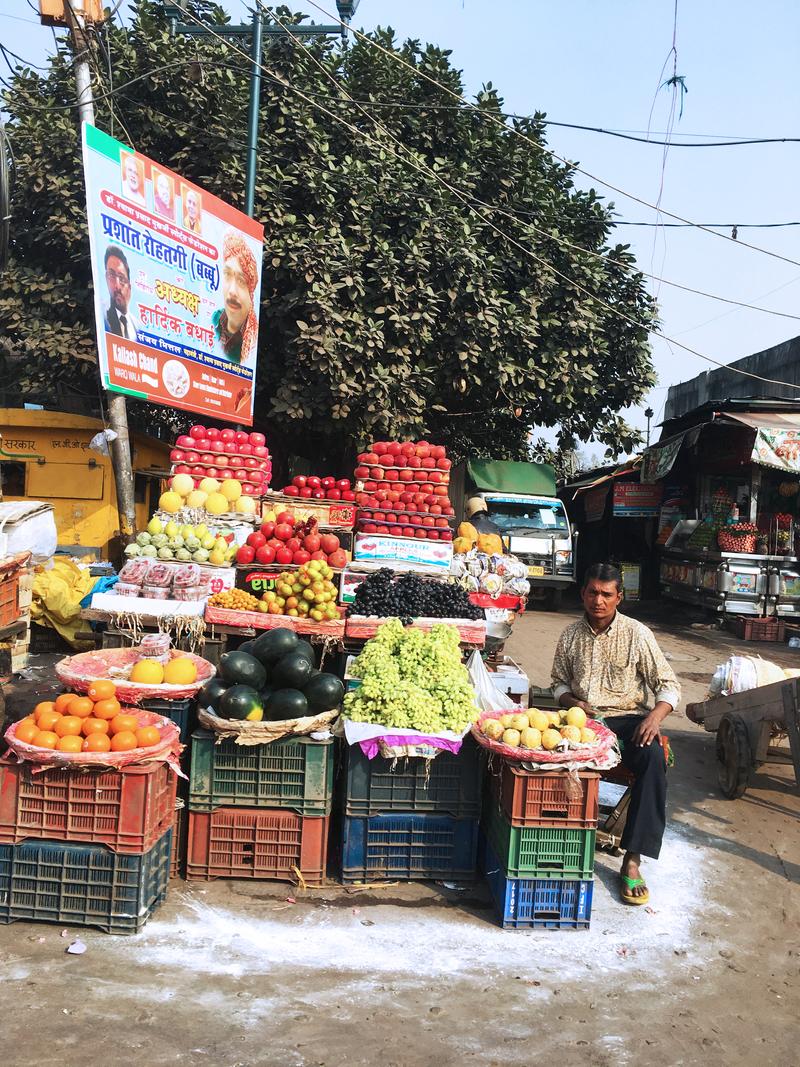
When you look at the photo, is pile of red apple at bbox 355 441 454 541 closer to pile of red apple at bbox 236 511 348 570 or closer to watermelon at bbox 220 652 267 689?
pile of red apple at bbox 236 511 348 570

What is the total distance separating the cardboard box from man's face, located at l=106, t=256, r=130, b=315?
404 cm

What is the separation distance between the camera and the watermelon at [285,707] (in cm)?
441

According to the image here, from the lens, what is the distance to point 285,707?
174 inches

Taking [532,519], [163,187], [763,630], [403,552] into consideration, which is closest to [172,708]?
[403,552]

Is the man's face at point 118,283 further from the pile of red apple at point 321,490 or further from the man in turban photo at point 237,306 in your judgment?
the pile of red apple at point 321,490

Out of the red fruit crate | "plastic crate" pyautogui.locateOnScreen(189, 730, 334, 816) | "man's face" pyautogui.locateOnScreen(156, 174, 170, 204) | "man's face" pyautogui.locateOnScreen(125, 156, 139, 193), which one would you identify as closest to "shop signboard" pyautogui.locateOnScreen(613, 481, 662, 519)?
the red fruit crate

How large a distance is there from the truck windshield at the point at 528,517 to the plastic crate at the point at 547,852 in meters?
13.1

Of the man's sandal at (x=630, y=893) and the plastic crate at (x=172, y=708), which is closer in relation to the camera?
the man's sandal at (x=630, y=893)

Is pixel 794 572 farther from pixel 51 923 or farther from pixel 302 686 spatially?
pixel 51 923

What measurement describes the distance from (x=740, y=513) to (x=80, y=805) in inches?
565

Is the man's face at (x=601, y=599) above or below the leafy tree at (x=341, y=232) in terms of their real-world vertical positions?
below

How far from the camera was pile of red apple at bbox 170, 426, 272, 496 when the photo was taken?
32.6ft

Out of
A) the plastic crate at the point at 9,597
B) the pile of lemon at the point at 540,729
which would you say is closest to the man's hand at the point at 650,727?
the pile of lemon at the point at 540,729

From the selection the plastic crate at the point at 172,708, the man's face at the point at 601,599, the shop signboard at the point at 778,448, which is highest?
the shop signboard at the point at 778,448
